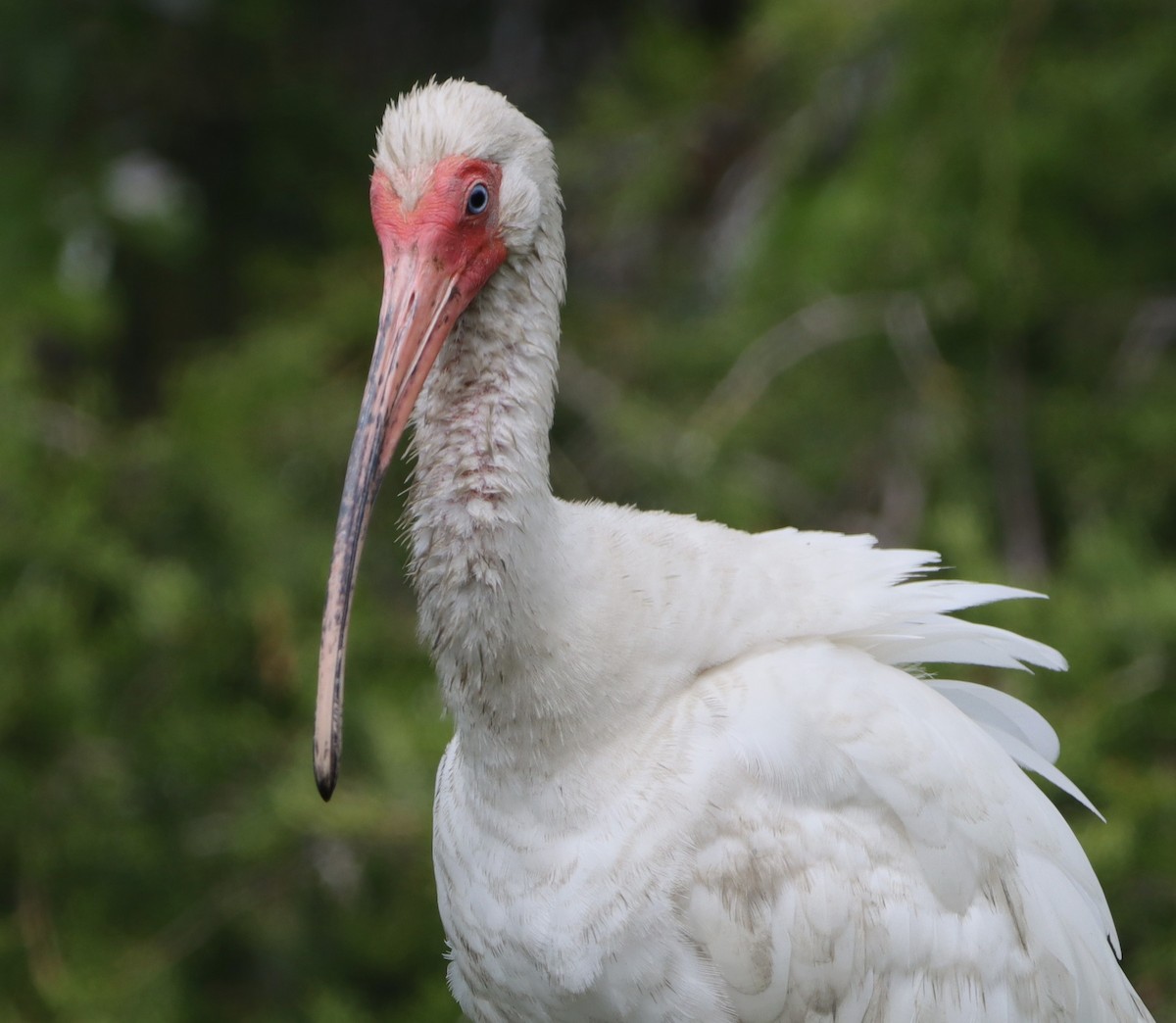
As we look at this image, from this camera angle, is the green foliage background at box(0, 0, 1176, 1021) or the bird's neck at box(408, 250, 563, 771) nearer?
the bird's neck at box(408, 250, 563, 771)

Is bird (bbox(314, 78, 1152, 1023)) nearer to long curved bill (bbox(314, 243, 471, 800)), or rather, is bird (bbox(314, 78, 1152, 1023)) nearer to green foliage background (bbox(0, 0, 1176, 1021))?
long curved bill (bbox(314, 243, 471, 800))

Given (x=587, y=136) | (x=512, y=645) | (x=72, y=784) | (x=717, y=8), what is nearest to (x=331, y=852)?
(x=72, y=784)

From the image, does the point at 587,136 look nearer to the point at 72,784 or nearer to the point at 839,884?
the point at 72,784

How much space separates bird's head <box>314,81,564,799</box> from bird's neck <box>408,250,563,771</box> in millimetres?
61

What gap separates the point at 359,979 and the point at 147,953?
58 centimetres

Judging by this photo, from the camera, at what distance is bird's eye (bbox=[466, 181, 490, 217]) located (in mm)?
2633

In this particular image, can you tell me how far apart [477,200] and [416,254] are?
14cm

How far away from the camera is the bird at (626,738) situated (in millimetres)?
2617

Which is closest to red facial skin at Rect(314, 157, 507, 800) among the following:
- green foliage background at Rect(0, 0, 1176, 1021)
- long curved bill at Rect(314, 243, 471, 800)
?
long curved bill at Rect(314, 243, 471, 800)

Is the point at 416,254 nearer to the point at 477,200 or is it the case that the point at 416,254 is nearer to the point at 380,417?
the point at 477,200

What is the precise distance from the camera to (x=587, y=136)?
259 inches

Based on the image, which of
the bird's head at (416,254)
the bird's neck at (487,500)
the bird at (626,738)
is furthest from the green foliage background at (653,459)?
the bird's head at (416,254)

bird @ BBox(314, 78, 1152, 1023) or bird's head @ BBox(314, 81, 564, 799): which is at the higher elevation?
bird's head @ BBox(314, 81, 564, 799)

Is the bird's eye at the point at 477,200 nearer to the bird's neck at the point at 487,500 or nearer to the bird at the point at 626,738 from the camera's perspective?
the bird at the point at 626,738
